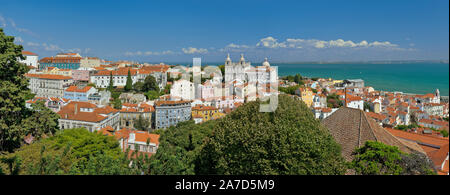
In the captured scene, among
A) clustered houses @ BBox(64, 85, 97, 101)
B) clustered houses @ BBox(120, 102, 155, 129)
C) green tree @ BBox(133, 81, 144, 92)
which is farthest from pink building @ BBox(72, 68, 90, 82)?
clustered houses @ BBox(120, 102, 155, 129)

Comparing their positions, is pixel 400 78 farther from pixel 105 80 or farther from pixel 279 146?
pixel 279 146

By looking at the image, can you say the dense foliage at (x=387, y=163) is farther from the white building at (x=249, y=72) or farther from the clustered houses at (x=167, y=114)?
the white building at (x=249, y=72)

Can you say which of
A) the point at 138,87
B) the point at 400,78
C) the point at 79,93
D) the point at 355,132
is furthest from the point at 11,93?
the point at 400,78

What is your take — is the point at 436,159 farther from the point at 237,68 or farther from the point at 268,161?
the point at 237,68

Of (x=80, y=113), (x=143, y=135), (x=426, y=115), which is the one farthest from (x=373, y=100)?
(x=80, y=113)

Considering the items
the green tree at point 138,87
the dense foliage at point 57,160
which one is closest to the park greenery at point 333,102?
the green tree at point 138,87

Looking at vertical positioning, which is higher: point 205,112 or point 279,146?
point 279,146
